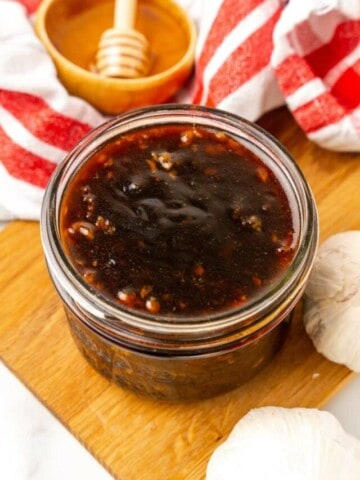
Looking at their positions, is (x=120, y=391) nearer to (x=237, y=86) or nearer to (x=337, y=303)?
(x=337, y=303)

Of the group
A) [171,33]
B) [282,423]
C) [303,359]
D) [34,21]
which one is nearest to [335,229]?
[303,359]

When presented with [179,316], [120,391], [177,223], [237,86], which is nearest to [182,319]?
[179,316]

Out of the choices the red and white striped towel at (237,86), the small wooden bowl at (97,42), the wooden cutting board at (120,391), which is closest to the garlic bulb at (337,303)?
the wooden cutting board at (120,391)

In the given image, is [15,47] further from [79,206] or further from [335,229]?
[335,229]

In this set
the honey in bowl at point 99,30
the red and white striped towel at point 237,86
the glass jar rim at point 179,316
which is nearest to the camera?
the glass jar rim at point 179,316

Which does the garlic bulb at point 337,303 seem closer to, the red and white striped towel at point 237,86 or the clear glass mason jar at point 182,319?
the clear glass mason jar at point 182,319
